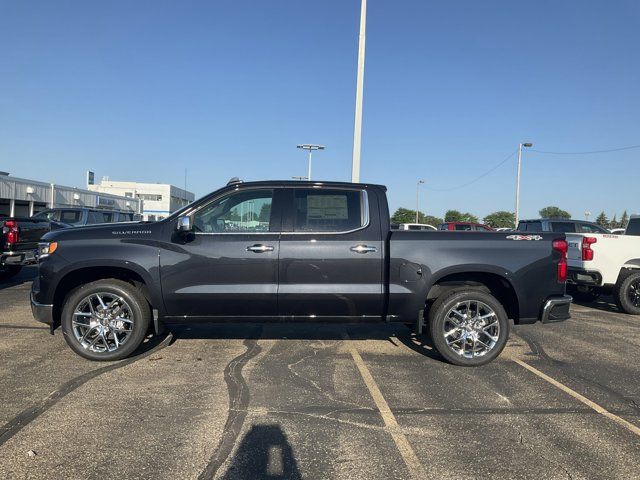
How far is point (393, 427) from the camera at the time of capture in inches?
145

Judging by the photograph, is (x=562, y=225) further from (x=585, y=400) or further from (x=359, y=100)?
(x=585, y=400)

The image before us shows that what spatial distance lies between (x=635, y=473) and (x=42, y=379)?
4932mm

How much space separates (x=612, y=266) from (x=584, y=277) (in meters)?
0.55

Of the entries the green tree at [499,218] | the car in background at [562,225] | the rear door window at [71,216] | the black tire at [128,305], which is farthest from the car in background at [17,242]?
the green tree at [499,218]

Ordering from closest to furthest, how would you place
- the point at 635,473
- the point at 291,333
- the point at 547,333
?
the point at 635,473 < the point at 291,333 < the point at 547,333

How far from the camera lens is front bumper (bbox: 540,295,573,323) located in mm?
5223

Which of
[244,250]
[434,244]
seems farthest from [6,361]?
A: [434,244]

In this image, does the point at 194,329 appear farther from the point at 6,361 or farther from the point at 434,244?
the point at 434,244

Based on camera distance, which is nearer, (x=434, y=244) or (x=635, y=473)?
(x=635, y=473)

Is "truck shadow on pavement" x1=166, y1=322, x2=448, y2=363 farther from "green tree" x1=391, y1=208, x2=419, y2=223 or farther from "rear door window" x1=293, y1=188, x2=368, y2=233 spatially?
"green tree" x1=391, y1=208, x2=419, y2=223

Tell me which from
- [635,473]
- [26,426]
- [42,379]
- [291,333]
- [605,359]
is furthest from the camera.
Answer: [291,333]

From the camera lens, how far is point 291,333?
6570 millimetres

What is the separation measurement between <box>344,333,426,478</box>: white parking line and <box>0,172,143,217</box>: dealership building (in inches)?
802

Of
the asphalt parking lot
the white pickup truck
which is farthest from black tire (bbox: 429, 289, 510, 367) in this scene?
the white pickup truck
